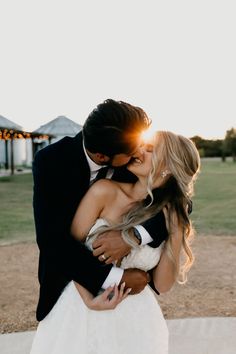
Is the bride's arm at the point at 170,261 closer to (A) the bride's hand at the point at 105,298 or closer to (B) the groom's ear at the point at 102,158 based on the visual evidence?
(A) the bride's hand at the point at 105,298

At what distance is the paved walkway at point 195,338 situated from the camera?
4.49 m

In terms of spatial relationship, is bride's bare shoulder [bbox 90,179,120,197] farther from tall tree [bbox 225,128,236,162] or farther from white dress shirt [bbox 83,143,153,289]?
tall tree [bbox 225,128,236,162]

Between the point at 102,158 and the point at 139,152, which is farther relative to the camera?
the point at 139,152

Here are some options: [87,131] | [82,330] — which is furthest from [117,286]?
[87,131]

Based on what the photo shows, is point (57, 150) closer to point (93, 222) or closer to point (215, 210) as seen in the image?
point (93, 222)

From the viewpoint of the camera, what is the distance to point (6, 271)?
762 centimetres

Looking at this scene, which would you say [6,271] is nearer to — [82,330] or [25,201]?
[82,330]

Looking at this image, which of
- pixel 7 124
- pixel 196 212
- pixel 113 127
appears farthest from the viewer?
pixel 7 124

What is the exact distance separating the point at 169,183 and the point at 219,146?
71.3 metres

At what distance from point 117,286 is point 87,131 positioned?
709 millimetres

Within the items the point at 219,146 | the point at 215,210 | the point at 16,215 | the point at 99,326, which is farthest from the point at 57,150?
the point at 219,146

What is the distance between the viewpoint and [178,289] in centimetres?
668

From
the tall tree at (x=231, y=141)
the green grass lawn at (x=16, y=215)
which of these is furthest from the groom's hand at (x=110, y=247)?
the tall tree at (x=231, y=141)

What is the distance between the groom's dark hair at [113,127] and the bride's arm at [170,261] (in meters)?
0.45
